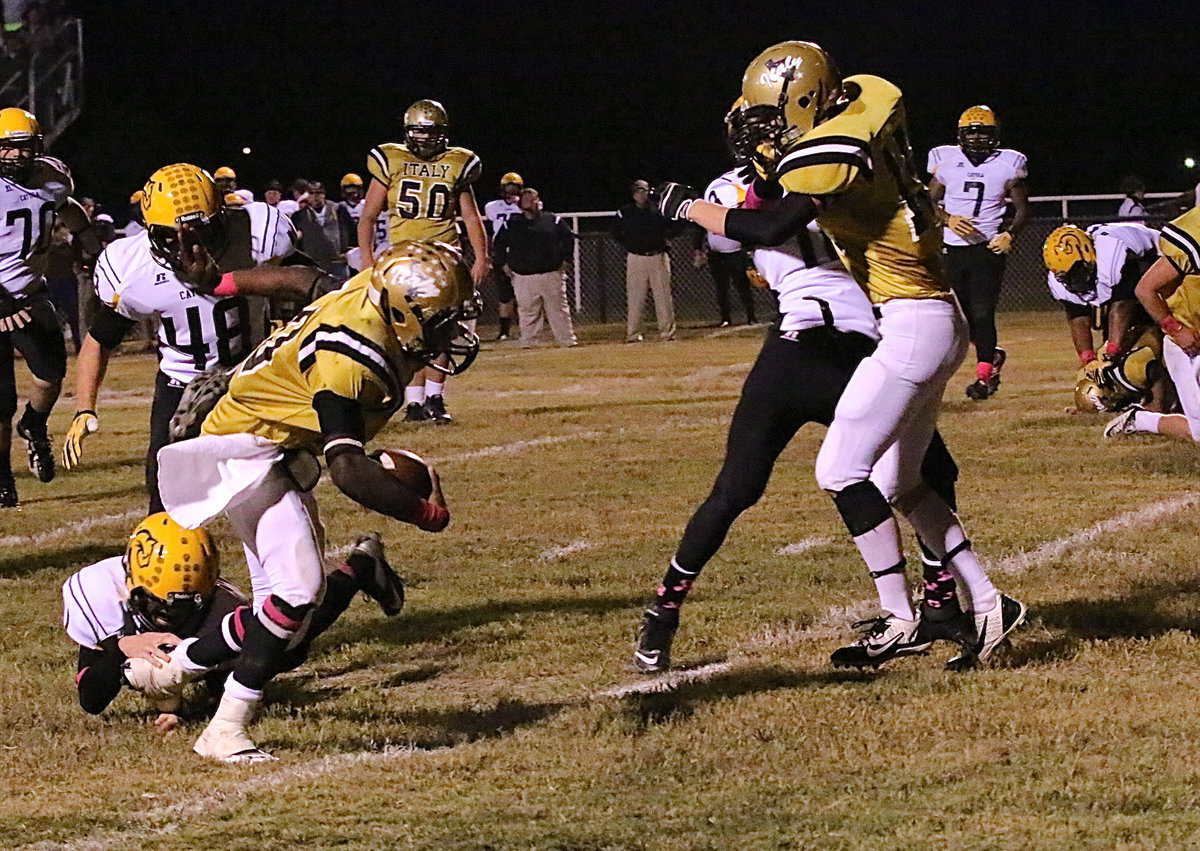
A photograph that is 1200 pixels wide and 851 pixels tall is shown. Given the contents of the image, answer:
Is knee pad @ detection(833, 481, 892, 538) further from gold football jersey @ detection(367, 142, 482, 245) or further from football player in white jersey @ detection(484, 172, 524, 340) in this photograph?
football player in white jersey @ detection(484, 172, 524, 340)

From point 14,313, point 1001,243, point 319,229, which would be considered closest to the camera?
point 14,313

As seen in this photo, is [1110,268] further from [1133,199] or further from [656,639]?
[1133,199]

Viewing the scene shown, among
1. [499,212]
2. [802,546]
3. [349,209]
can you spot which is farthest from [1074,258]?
[349,209]

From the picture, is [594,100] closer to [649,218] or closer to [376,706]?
[649,218]

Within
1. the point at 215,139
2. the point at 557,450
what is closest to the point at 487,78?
the point at 215,139

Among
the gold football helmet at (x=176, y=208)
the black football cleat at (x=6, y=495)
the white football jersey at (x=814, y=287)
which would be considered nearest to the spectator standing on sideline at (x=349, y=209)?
the black football cleat at (x=6, y=495)

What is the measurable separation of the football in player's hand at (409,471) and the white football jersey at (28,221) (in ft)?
16.7

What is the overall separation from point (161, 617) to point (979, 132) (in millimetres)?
8301

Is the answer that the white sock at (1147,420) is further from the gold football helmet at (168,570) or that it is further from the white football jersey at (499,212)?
the white football jersey at (499,212)

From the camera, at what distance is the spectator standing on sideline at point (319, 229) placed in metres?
19.2

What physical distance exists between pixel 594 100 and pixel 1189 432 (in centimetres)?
2633

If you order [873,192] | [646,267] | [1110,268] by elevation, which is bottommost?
[646,267]

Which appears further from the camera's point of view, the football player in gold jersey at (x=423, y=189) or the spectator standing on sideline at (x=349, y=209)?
the spectator standing on sideline at (x=349, y=209)

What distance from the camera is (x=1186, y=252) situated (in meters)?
6.68
